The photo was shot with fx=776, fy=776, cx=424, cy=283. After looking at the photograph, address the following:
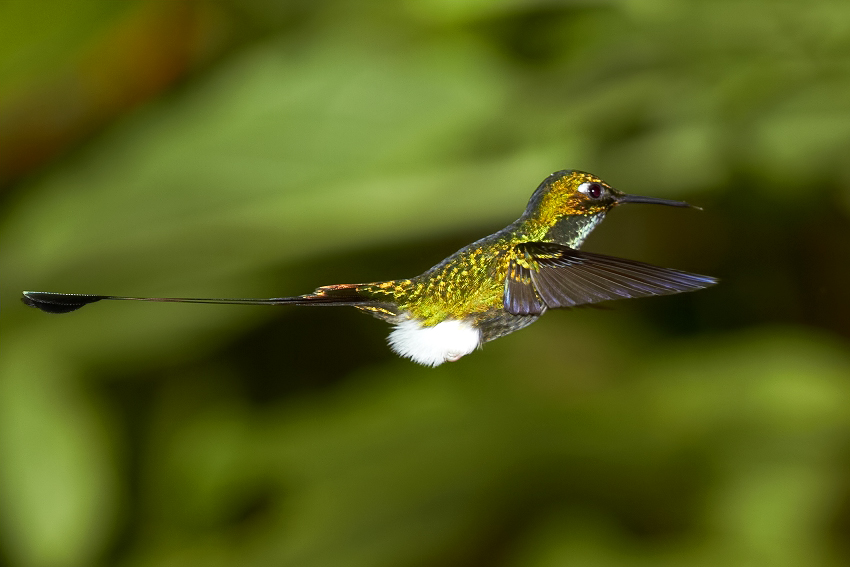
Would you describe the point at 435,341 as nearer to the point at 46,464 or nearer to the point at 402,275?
the point at 402,275

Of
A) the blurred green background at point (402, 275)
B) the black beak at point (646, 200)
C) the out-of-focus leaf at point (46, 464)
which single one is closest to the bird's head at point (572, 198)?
the black beak at point (646, 200)

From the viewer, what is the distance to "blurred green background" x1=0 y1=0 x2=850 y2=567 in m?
0.52

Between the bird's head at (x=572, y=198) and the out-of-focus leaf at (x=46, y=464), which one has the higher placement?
the bird's head at (x=572, y=198)

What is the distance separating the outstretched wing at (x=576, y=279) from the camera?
0.40 feet

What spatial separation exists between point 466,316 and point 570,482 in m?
0.54

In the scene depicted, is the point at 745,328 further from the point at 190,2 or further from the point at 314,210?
the point at 190,2

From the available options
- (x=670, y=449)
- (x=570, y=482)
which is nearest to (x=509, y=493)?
(x=570, y=482)

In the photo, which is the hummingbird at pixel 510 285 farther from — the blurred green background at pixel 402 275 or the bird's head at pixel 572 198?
the blurred green background at pixel 402 275

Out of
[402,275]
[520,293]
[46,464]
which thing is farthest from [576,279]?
[46,464]

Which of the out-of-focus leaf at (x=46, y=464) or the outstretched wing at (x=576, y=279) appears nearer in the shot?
the outstretched wing at (x=576, y=279)

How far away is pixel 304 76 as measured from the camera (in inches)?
24.6

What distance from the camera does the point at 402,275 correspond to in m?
0.56

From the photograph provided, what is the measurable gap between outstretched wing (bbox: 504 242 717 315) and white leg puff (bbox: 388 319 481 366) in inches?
0.6

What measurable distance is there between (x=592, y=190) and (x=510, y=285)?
2 centimetres
